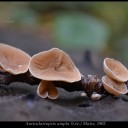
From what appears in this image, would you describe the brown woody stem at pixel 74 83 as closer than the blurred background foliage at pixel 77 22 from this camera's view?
Yes

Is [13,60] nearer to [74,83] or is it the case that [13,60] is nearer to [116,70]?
[74,83]

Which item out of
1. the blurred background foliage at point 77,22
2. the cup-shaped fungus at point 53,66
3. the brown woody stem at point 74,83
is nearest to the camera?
the cup-shaped fungus at point 53,66

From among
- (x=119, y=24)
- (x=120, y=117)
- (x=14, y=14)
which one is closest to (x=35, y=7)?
(x=14, y=14)

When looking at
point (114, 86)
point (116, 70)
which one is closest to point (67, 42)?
point (116, 70)

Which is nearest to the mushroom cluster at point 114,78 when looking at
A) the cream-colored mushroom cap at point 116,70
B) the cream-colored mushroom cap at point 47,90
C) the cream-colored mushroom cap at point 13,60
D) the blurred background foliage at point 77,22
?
the cream-colored mushroom cap at point 116,70

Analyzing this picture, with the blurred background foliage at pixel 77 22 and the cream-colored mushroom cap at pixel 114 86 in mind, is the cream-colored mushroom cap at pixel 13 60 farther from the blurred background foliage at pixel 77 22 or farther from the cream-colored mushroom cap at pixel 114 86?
the blurred background foliage at pixel 77 22

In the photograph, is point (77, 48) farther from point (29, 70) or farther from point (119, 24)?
point (29, 70)

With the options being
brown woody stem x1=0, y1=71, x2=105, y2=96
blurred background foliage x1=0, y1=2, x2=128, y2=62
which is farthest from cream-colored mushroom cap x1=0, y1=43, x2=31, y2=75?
blurred background foliage x1=0, y1=2, x2=128, y2=62
